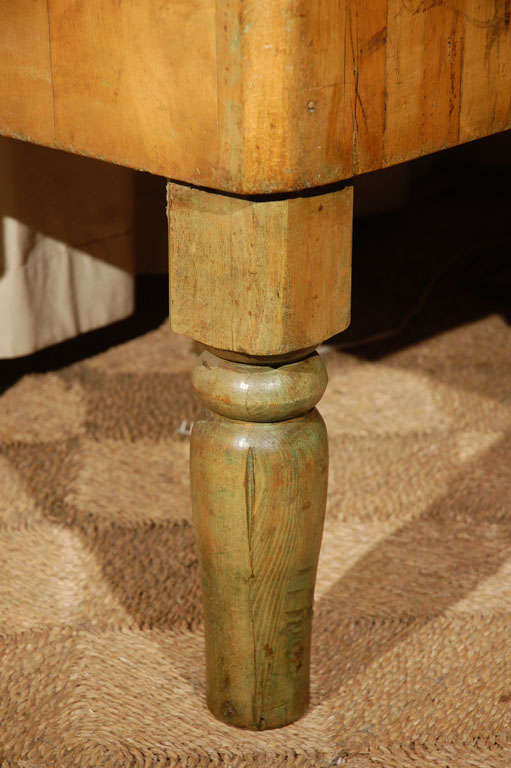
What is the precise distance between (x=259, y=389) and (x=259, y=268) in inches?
3.2

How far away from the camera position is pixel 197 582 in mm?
933

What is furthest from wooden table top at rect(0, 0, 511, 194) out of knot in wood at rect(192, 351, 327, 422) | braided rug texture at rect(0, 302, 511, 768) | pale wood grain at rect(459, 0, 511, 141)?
braided rug texture at rect(0, 302, 511, 768)

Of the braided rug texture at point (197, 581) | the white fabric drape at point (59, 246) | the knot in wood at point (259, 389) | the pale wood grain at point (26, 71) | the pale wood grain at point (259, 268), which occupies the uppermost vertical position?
the pale wood grain at point (26, 71)

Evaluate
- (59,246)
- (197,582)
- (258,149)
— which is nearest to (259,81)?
(258,149)

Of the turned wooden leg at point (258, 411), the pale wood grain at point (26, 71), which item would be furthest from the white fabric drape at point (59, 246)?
the turned wooden leg at point (258, 411)

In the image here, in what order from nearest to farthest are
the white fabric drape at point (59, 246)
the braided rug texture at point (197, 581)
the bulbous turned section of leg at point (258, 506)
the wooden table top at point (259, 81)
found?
the wooden table top at point (259, 81), the bulbous turned section of leg at point (258, 506), the braided rug texture at point (197, 581), the white fabric drape at point (59, 246)

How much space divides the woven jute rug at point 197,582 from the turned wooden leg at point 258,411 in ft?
0.26

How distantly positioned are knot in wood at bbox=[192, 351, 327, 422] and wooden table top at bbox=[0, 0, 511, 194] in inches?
4.7

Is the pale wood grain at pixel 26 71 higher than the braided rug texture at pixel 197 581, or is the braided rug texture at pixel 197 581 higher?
the pale wood grain at pixel 26 71

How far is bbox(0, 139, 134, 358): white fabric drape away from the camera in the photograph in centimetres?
116

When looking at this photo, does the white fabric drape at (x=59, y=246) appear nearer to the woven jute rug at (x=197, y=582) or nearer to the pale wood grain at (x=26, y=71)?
the woven jute rug at (x=197, y=582)

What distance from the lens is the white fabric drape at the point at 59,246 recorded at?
3.81 feet

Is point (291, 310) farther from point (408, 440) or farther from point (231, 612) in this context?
point (408, 440)

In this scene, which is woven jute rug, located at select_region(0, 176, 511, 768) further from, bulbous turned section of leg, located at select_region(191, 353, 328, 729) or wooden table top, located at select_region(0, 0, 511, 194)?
wooden table top, located at select_region(0, 0, 511, 194)
